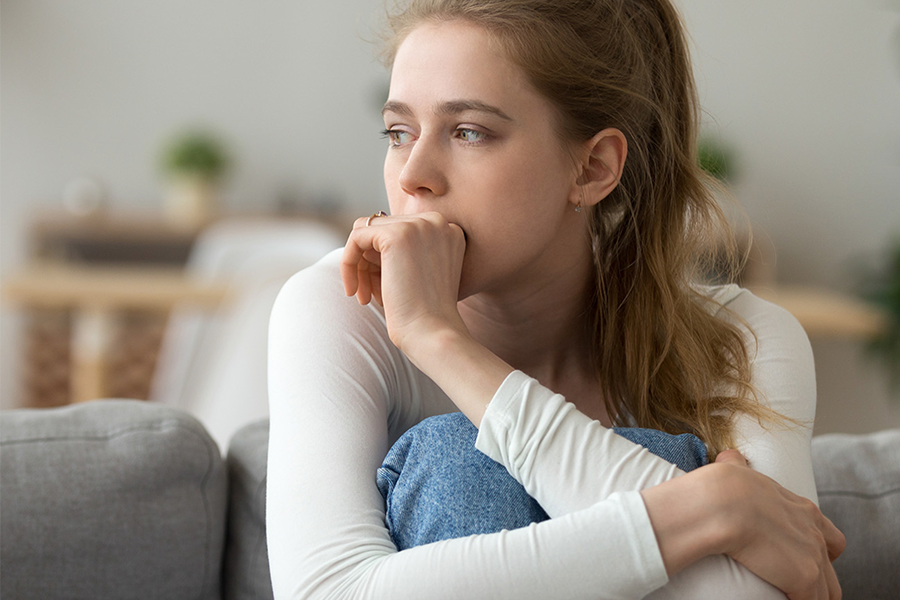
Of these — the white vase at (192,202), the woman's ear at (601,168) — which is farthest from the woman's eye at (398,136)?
the white vase at (192,202)

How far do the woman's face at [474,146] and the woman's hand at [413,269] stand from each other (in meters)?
0.04

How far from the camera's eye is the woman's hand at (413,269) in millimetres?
897

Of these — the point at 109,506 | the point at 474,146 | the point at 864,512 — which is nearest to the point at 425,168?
the point at 474,146

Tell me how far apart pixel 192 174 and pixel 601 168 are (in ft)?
11.3

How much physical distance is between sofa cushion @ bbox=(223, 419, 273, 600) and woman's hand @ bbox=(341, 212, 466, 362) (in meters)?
0.35

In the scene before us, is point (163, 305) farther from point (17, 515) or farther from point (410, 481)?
point (410, 481)

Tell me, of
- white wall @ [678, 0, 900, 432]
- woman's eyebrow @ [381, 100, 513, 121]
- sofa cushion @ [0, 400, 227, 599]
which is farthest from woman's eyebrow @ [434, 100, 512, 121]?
white wall @ [678, 0, 900, 432]

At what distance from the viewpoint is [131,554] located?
106 centimetres

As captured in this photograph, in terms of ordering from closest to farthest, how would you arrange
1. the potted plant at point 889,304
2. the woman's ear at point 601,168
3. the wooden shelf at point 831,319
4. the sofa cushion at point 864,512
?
the woman's ear at point 601,168 < the sofa cushion at point 864,512 < the wooden shelf at point 831,319 < the potted plant at point 889,304

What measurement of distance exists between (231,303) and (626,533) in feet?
6.12

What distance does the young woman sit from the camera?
769mm

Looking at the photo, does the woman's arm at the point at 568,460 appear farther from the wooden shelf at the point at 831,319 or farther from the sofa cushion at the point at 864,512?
the wooden shelf at the point at 831,319

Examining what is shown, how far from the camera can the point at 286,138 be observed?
4574 millimetres

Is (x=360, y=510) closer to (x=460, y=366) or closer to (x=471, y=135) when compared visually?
(x=460, y=366)
